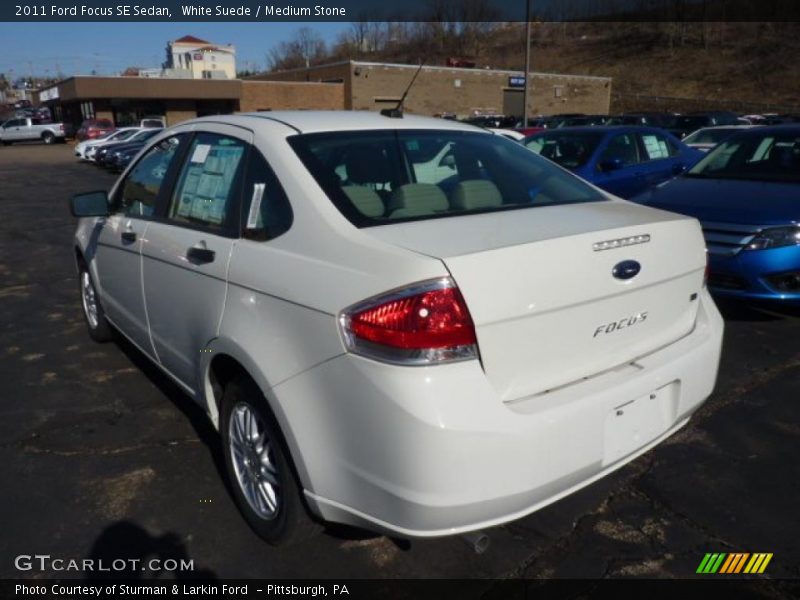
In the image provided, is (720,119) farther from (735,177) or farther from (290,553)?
(290,553)

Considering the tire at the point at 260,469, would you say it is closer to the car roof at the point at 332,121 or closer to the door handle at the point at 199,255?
the door handle at the point at 199,255

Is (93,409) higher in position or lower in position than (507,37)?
lower

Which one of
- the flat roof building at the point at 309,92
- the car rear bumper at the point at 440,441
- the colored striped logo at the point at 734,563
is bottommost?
the colored striped logo at the point at 734,563

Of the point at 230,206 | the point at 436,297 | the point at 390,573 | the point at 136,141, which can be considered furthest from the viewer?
the point at 136,141

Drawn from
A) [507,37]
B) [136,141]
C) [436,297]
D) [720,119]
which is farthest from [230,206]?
[507,37]

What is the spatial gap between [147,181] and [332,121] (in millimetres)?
1345

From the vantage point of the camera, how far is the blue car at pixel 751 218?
4.64 metres

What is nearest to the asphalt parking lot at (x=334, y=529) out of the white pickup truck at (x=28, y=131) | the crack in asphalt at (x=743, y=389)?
the crack in asphalt at (x=743, y=389)

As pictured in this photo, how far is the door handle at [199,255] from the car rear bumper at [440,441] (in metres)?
0.78

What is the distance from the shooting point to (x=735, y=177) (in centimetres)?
582

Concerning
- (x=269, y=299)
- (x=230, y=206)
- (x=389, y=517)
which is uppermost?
(x=230, y=206)

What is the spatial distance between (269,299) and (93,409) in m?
2.21

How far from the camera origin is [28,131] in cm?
4294

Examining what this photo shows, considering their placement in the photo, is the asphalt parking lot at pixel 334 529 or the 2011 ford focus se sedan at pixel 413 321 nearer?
the 2011 ford focus se sedan at pixel 413 321
